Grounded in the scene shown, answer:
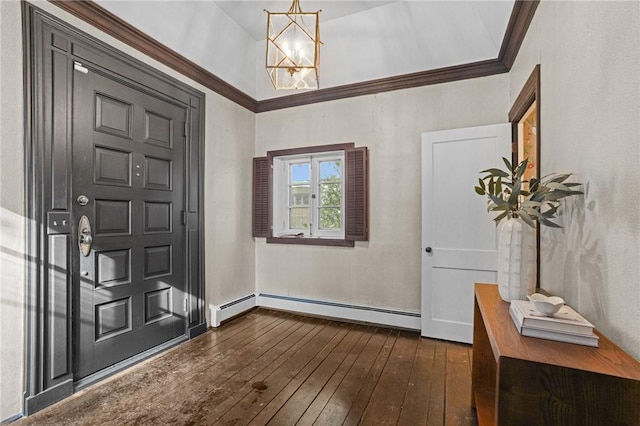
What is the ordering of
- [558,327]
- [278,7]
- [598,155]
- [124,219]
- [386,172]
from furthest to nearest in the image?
[386,172], [278,7], [124,219], [598,155], [558,327]

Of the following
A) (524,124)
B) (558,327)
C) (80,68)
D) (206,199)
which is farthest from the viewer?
(206,199)

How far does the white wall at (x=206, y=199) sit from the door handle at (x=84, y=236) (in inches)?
13.3

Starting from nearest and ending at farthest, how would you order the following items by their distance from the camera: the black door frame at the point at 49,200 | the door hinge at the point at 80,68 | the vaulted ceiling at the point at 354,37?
the black door frame at the point at 49,200, the door hinge at the point at 80,68, the vaulted ceiling at the point at 354,37

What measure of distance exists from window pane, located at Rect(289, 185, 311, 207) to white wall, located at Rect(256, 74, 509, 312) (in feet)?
1.93

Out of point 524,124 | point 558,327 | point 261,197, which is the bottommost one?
point 558,327

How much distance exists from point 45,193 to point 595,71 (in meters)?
3.14

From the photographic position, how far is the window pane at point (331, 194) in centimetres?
383

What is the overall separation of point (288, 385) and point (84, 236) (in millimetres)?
1914

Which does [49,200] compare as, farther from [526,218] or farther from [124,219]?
[526,218]

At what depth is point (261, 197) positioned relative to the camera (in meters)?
4.07

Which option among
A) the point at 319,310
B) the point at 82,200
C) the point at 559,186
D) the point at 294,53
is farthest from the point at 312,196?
the point at 559,186

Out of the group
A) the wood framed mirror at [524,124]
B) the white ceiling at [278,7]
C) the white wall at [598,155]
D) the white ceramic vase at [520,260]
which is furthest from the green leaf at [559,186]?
the white ceiling at [278,7]

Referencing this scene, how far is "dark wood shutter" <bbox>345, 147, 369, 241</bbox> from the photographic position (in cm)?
351

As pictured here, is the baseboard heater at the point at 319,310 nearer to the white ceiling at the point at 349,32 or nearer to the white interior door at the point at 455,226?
the white interior door at the point at 455,226
